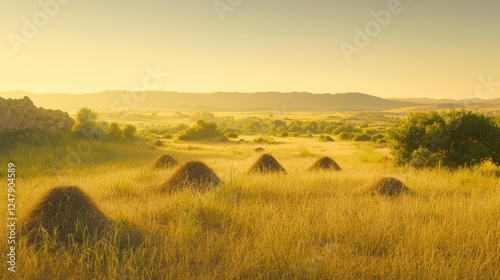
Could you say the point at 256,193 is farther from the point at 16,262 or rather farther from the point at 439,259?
the point at 16,262

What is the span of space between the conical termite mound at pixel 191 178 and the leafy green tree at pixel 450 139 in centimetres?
960

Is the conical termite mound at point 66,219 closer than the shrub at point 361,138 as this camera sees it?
Yes

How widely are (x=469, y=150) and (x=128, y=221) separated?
43.2ft

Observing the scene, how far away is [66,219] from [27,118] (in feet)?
64.8

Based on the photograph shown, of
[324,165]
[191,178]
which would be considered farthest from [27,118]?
[324,165]

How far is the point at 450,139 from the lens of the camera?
1395 centimetres

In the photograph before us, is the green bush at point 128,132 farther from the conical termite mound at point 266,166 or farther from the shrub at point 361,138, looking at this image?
the shrub at point 361,138

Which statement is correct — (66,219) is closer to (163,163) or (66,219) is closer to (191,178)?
(191,178)

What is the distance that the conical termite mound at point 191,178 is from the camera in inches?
339

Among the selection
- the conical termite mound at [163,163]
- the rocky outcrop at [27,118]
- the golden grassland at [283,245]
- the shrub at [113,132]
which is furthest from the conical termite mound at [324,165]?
the shrub at [113,132]

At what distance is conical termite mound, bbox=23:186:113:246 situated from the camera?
479cm

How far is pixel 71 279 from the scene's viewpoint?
363cm

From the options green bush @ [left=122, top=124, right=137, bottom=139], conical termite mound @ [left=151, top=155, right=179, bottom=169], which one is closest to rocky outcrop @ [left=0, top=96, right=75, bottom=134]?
green bush @ [left=122, top=124, right=137, bottom=139]

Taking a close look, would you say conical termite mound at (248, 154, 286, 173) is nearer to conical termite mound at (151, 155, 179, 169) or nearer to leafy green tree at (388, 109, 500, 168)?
conical termite mound at (151, 155, 179, 169)
